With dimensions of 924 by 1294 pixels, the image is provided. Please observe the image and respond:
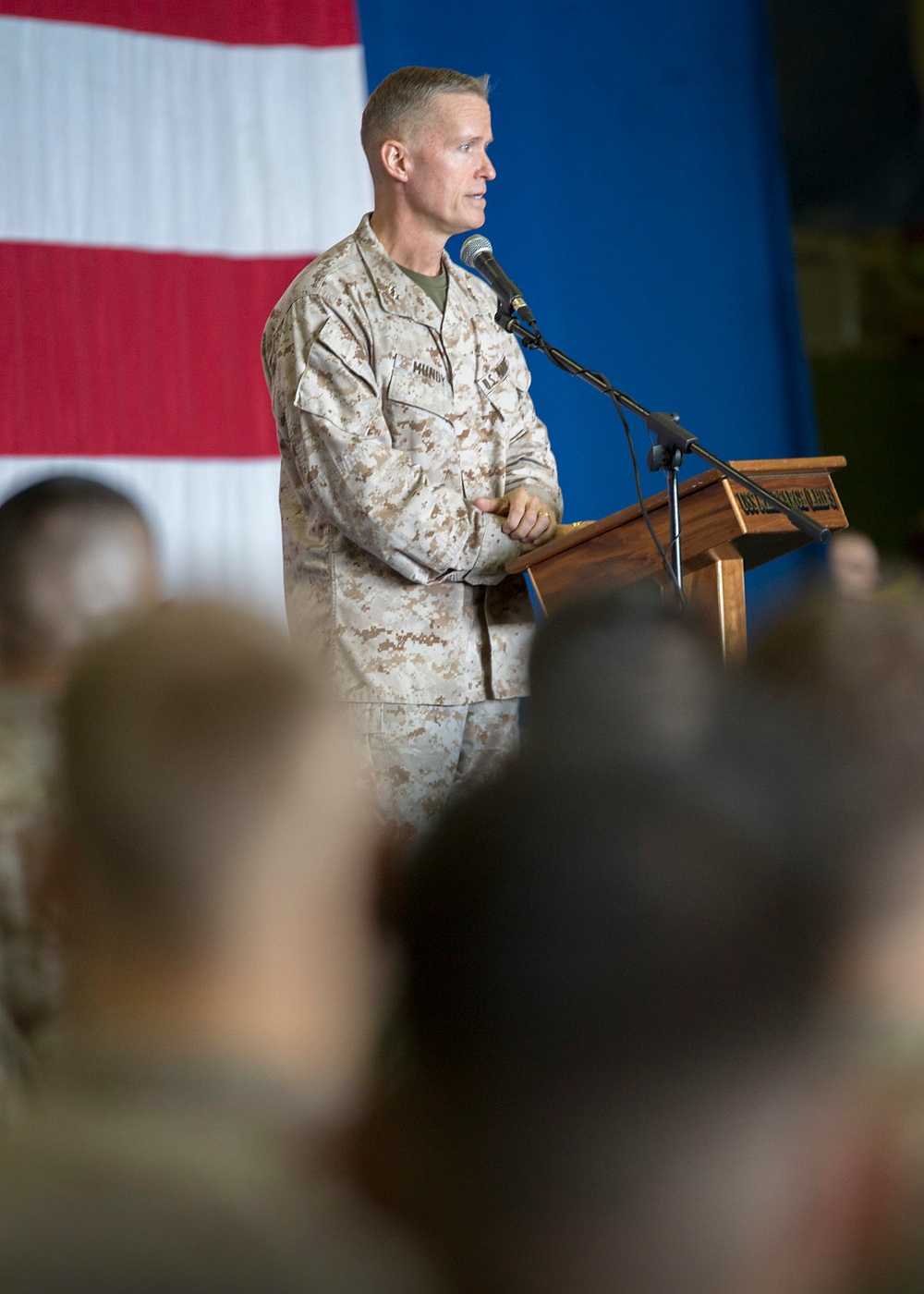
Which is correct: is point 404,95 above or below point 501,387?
above

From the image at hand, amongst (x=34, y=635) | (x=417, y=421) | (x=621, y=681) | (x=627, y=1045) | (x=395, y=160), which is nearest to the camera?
(x=627, y=1045)

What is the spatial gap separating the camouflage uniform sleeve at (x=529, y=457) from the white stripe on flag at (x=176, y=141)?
1.77 meters

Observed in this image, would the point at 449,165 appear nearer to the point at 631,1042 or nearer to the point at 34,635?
the point at 34,635

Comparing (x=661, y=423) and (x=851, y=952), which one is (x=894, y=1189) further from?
(x=661, y=423)

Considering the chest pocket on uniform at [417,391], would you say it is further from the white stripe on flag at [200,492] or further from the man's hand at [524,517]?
the white stripe on flag at [200,492]

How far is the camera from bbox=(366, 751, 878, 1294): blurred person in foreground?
1.91 feet

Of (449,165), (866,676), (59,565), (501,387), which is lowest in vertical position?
(866,676)

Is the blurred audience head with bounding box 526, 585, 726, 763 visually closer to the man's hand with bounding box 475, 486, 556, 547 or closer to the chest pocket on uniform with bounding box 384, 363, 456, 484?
the man's hand with bounding box 475, 486, 556, 547

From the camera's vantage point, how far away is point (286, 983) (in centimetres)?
66

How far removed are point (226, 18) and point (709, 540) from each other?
2878 mm

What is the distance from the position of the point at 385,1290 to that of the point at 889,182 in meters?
4.97

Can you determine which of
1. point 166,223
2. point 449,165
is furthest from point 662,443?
point 166,223

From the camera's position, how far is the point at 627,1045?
1.92ft

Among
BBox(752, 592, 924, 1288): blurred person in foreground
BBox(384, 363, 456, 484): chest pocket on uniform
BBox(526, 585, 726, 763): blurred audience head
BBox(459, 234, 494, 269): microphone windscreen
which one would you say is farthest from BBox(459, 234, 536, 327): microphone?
BBox(752, 592, 924, 1288): blurred person in foreground
